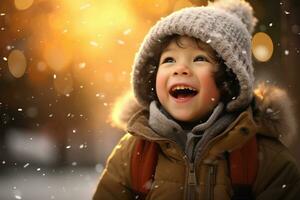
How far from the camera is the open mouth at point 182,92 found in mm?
4059

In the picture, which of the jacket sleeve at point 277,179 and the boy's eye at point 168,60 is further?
the boy's eye at point 168,60

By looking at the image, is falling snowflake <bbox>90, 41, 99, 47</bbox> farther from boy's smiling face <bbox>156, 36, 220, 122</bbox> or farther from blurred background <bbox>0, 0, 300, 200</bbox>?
boy's smiling face <bbox>156, 36, 220, 122</bbox>

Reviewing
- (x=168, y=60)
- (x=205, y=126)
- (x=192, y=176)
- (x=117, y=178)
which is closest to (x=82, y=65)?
(x=168, y=60)

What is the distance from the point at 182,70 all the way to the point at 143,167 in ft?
2.31

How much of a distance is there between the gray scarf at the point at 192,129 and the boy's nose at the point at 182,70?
313 millimetres

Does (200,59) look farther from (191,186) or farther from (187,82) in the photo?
(191,186)

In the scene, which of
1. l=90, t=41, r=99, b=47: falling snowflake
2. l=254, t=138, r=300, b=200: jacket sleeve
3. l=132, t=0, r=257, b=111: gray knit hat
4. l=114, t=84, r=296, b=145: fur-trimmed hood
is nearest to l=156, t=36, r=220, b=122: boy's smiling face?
l=132, t=0, r=257, b=111: gray knit hat

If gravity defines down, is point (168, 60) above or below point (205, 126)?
above

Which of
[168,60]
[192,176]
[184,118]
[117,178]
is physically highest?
[168,60]

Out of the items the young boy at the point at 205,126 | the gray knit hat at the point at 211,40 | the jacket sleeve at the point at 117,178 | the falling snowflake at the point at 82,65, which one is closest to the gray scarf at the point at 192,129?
the young boy at the point at 205,126

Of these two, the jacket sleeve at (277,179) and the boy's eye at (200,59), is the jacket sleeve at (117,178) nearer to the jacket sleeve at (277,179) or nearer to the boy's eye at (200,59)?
the boy's eye at (200,59)

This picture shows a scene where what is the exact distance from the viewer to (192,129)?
13.3ft

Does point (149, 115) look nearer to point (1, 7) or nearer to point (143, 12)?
point (143, 12)

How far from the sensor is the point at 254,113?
4195mm
